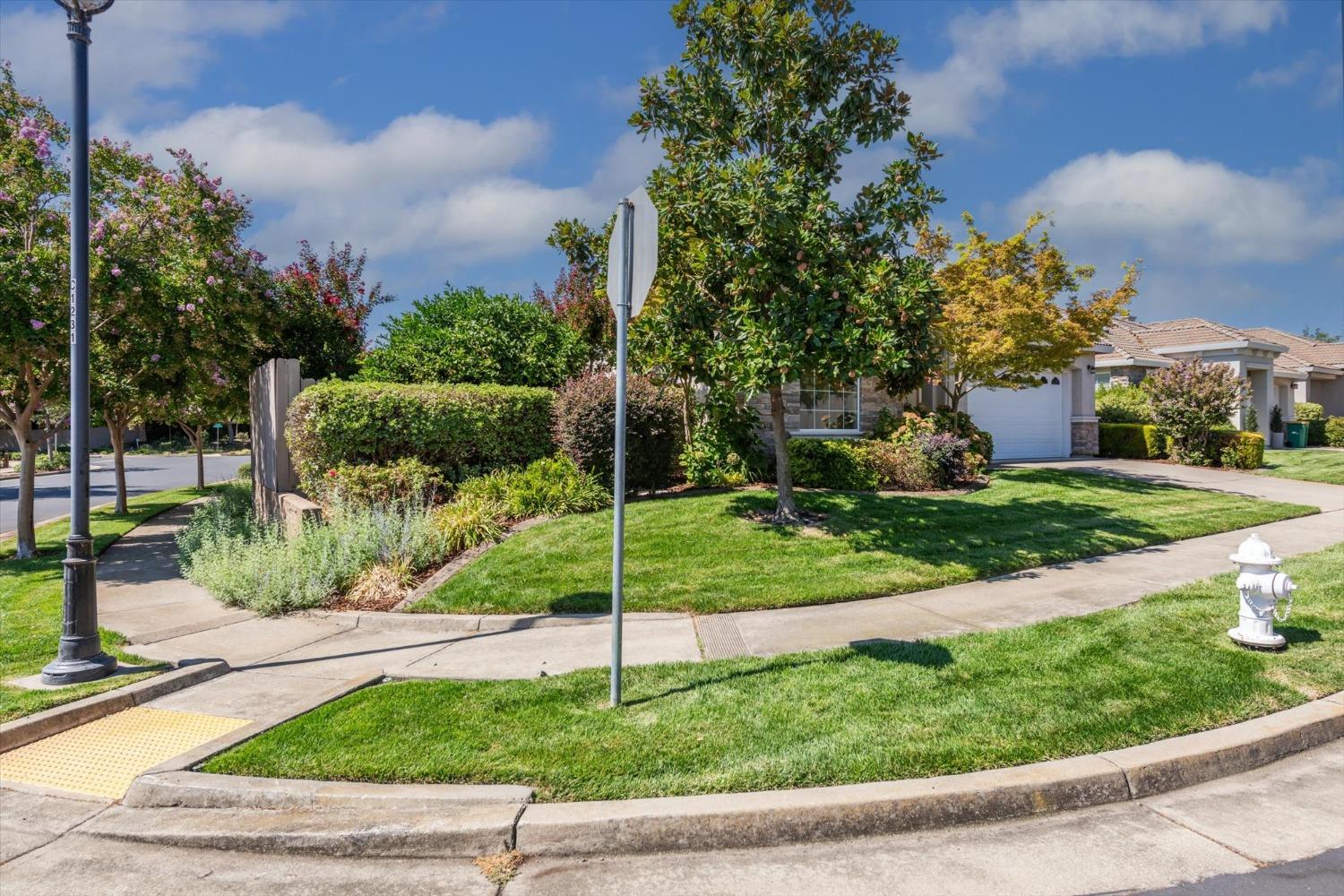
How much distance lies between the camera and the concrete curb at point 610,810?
3.25 metres

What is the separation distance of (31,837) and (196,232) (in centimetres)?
1097

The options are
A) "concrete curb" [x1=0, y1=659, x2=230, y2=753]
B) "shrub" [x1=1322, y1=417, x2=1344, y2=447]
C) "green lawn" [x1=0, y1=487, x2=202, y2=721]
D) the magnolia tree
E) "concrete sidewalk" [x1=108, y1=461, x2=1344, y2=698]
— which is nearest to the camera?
"concrete curb" [x1=0, y1=659, x2=230, y2=753]

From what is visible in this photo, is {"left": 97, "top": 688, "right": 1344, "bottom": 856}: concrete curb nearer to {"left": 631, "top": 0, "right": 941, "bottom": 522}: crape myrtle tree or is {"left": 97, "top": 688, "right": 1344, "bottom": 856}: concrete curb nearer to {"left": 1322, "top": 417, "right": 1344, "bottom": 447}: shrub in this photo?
{"left": 631, "top": 0, "right": 941, "bottom": 522}: crape myrtle tree

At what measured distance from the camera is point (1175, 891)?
2.89m

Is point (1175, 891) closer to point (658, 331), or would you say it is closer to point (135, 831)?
point (135, 831)

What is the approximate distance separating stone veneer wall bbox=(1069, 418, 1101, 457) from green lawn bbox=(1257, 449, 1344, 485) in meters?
3.87

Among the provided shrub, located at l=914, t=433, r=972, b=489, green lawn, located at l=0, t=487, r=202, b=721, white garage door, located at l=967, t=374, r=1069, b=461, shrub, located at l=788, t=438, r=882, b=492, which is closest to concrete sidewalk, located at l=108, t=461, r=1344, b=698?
green lawn, located at l=0, t=487, r=202, b=721

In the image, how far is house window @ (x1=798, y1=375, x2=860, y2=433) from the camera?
49.6ft

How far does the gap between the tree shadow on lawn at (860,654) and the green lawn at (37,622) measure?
3925mm

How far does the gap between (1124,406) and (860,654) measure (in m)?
21.4

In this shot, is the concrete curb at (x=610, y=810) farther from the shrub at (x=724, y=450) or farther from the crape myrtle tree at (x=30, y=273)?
the crape myrtle tree at (x=30, y=273)

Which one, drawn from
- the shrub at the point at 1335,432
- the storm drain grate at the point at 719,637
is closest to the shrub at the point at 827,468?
the storm drain grate at the point at 719,637

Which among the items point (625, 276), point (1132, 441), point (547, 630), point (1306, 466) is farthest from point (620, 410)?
point (1306, 466)

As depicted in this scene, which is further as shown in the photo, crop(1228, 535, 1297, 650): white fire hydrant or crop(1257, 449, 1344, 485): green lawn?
crop(1257, 449, 1344, 485): green lawn
